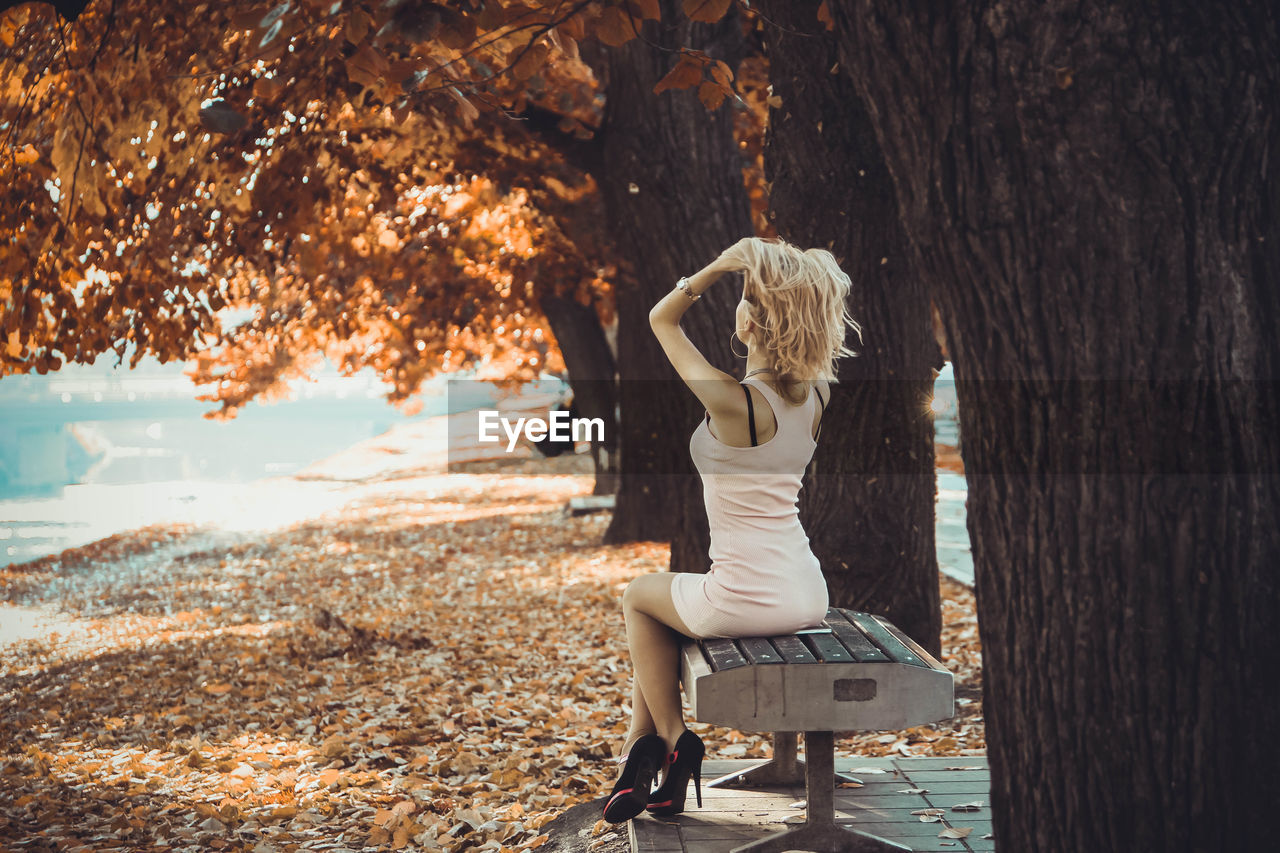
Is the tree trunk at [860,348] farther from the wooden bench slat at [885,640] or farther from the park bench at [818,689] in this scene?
the park bench at [818,689]

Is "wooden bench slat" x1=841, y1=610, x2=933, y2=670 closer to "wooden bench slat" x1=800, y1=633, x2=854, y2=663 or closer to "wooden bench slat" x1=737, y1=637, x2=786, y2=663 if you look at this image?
"wooden bench slat" x1=800, y1=633, x2=854, y2=663

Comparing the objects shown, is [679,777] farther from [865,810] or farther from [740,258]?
[740,258]

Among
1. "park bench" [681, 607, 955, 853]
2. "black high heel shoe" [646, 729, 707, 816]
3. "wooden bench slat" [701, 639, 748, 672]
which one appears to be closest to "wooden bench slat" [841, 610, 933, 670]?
"park bench" [681, 607, 955, 853]

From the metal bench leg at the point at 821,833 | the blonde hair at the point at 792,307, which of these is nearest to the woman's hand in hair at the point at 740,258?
the blonde hair at the point at 792,307

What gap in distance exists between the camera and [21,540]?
19.6 meters

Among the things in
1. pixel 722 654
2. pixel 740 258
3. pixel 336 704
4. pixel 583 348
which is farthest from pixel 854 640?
pixel 583 348

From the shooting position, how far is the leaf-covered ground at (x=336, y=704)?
4984 millimetres

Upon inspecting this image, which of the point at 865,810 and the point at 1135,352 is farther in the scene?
the point at 865,810

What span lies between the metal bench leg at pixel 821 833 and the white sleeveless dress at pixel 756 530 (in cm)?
41

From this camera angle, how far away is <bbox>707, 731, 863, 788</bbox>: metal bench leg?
14.1 ft

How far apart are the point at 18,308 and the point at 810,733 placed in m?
6.33

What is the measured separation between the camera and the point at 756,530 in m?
3.66

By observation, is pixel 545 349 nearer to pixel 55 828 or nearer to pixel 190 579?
pixel 190 579

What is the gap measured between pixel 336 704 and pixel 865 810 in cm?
406
